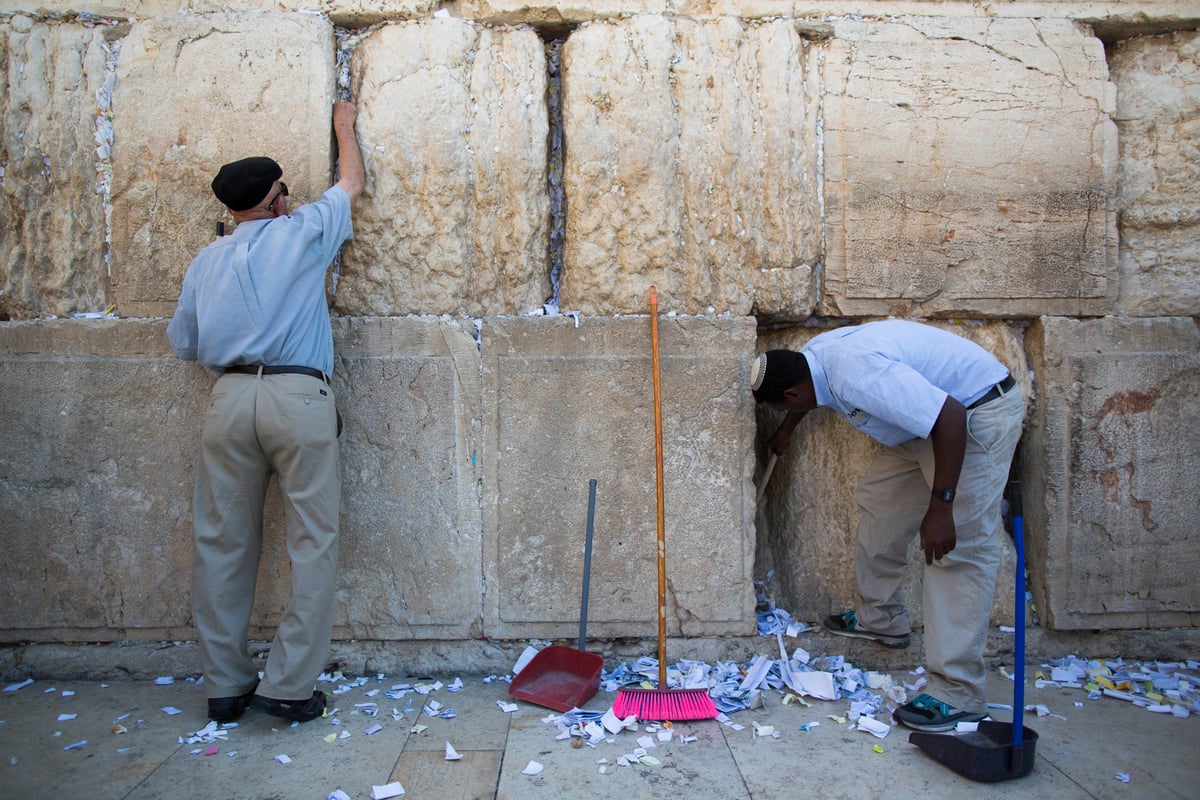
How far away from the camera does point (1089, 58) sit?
3.30 meters

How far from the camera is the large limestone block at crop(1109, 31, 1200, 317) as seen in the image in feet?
10.9

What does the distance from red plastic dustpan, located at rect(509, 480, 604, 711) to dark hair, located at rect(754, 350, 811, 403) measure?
77cm

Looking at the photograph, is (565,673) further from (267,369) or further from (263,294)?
(263,294)

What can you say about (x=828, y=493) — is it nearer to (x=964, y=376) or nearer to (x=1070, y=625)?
(x=964, y=376)

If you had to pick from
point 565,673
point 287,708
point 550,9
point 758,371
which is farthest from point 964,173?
point 287,708

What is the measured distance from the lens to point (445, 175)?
10.4 ft

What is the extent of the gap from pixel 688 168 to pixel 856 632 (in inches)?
78.3

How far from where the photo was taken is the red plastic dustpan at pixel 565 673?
2832mm

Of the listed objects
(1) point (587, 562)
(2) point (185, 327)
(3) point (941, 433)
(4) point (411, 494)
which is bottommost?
(1) point (587, 562)

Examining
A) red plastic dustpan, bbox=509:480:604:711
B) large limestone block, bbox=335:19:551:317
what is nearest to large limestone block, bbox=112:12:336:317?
large limestone block, bbox=335:19:551:317

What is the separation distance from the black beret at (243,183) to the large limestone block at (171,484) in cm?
56

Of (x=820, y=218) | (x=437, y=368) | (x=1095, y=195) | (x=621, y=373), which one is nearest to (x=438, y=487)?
(x=437, y=368)

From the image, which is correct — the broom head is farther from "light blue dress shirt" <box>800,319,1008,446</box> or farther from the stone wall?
"light blue dress shirt" <box>800,319,1008,446</box>

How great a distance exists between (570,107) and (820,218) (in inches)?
44.4
